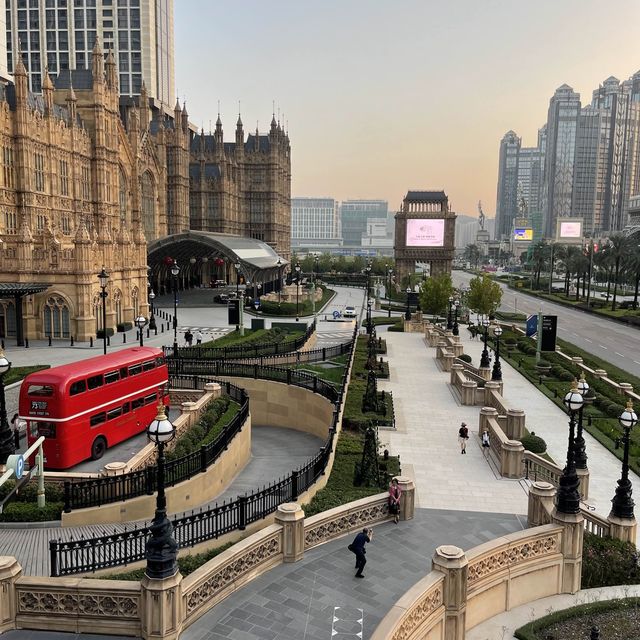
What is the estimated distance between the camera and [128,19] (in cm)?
11200

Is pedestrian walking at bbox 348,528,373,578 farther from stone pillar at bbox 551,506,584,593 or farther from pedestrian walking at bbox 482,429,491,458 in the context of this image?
pedestrian walking at bbox 482,429,491,458

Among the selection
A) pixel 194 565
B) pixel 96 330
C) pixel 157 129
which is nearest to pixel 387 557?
pixel 194 565

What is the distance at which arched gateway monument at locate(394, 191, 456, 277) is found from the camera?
124 meters

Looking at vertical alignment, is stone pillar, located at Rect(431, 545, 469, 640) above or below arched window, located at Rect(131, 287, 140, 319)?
below

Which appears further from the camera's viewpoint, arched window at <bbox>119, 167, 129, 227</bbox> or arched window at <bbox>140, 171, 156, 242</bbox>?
arched window at <bbox>140, 171, 156, 242</bbox>

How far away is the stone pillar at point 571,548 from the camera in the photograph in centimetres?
1422

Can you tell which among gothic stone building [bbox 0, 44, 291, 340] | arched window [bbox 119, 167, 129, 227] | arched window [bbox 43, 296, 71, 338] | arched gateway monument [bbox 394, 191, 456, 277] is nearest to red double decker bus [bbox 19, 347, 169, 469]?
gothic stone building [bbox 0, 44, 291, 340]

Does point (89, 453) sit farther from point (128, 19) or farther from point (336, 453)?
point (128, 19)

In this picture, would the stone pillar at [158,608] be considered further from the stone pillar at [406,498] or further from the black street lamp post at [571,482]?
the black street lamp post at [571,482]

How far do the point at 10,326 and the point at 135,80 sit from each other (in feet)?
280

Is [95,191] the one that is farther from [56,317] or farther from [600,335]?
[600,335]

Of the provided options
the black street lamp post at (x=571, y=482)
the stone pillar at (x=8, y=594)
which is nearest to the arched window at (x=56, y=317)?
the stone pillar at (x=8, y=594)

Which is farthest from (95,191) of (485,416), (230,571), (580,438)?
(230,571)

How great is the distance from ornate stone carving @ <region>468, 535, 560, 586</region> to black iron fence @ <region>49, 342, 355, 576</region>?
5.23 m
